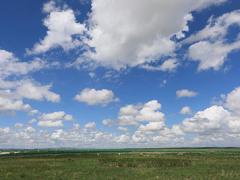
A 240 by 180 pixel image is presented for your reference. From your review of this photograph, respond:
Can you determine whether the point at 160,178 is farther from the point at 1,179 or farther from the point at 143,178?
the point at 1,179

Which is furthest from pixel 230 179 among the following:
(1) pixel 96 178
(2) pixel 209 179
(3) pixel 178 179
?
(1) pixel 96 178

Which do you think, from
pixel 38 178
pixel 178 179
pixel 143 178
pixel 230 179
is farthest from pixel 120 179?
pixel 230 179

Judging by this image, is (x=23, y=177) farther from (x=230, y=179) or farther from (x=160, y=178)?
(x=230, y=179)

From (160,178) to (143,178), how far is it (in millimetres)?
2020

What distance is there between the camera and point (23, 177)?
3966 centimetres

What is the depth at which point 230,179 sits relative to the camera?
122ft

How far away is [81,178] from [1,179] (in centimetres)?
920

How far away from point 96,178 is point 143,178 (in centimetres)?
559

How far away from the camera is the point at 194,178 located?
37.9 m

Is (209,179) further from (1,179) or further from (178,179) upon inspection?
(1,179)

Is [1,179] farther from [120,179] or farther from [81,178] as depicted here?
[120,179]

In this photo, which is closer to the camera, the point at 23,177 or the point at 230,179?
the point at 230,179

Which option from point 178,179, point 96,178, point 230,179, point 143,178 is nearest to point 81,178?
point 96,178

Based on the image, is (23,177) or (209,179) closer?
(209,179)
